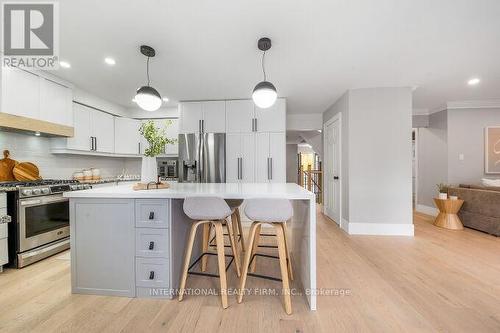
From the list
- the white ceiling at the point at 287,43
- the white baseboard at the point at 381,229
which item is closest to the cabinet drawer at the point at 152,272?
the white ceiling at the point at 287,43

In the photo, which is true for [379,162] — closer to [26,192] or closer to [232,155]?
[232,155]

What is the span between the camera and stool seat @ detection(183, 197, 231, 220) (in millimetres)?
1620

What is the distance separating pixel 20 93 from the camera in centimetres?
254

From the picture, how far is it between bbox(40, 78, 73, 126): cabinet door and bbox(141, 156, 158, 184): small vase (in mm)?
2072

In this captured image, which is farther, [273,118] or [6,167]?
[273,118]

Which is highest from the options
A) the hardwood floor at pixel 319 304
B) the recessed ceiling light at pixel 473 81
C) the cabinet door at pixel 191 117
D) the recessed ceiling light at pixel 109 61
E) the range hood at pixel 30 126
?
the recessed ceiling light at pixel 109 61

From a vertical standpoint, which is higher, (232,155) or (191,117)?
(191,117)

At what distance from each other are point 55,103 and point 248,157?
299 cm

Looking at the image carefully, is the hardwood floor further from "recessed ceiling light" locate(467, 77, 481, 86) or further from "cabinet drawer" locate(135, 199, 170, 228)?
"recessed ceiling light" locate(467, 77, 481, 86)

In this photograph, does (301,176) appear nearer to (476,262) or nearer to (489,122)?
(489,122)

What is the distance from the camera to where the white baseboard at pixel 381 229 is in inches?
129

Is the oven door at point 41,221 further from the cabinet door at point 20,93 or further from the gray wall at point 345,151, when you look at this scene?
the gray wall at point 345,151

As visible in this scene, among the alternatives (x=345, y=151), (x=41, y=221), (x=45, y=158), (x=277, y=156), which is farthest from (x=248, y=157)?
(x=45, y=158)

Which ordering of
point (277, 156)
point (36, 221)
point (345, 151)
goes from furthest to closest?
point (277, 156), point (345, 151), point (36, 221)
